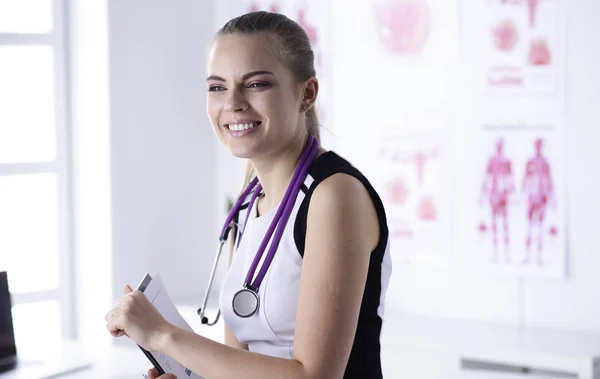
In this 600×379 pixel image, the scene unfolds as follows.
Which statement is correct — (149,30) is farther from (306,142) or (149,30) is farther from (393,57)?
(306,142)

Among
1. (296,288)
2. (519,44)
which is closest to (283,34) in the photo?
(296,288)

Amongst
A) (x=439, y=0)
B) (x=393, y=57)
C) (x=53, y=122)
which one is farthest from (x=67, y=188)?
(x=439, y=0)

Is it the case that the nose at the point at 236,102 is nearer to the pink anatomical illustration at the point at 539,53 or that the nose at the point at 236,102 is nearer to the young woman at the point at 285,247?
the young woman at the point at 285,247

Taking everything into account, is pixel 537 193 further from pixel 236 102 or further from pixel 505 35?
pixel 236 102

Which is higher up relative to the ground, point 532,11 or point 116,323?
point 532,11

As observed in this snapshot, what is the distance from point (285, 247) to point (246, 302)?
13 centimetres

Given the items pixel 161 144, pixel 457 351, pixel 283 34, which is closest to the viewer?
pixel 283 34

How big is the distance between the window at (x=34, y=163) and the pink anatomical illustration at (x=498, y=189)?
1.62m

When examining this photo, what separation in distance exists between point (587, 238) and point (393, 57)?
1.00 m

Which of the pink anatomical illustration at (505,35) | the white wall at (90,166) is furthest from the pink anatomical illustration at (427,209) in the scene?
the white wall at (90,166)

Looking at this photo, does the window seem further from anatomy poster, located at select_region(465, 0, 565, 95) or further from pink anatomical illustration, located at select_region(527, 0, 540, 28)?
pink anatomical illustration, located at select_region(527, 0, 540, 28)

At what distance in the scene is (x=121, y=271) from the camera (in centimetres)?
314

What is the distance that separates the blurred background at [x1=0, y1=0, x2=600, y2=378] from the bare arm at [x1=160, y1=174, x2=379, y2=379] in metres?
1.48

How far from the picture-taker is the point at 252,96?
4.81 ft
